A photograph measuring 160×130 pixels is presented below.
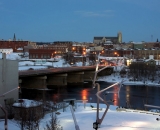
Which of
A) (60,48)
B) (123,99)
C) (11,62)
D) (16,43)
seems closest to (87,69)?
(123,99)

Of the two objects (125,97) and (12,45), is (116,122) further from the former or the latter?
(12,45)

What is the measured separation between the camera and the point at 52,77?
44938mm

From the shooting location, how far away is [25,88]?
38.8 m

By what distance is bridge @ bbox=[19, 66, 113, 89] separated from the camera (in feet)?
126

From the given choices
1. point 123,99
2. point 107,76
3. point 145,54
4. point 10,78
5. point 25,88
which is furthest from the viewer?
point 145,54

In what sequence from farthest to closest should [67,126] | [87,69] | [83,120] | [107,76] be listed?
[107,76] < [87,69] < [83,120] < [67,126]

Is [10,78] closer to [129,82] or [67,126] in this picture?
[67,126]

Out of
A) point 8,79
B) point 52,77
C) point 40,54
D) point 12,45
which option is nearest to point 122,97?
point 8,79

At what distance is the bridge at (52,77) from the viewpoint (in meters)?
38.3

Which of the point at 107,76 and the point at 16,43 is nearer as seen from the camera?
the point at 107,76

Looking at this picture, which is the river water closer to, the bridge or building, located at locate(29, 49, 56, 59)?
the bridge

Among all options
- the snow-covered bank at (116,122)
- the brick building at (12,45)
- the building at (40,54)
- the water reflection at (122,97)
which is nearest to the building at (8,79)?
the snow-covered bank at (116,122)

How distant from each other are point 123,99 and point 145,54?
64.5 m

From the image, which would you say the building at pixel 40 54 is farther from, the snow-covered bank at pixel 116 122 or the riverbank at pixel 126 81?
the snow-covered bank at pixel 116 122
